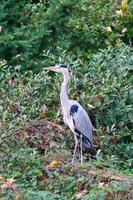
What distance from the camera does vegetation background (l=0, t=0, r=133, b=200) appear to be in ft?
25.4

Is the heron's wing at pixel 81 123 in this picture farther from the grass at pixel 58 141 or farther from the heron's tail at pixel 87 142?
the grass at pixel 58 141

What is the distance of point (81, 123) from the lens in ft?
28.2

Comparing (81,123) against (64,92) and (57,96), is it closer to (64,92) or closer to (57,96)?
(64,92)

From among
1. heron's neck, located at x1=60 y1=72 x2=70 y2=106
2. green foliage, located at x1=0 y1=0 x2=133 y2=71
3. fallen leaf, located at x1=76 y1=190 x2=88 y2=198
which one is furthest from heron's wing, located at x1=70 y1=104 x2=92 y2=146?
green foliage, located at x1=0 y1=0 x2=133 y2=71

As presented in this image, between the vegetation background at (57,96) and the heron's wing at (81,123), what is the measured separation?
292mm

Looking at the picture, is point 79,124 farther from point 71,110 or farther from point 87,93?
point 87,93

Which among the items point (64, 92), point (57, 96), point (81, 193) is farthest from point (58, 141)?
point (81, 193)

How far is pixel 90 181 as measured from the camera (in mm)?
7797

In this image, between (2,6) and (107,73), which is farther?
(2,6)

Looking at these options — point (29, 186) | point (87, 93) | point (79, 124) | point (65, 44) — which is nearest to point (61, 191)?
point (29, 186)

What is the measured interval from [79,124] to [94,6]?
136 inches

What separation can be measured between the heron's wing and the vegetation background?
0.96 ft

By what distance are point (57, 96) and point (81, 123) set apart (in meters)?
1.01

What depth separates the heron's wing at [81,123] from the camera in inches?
338
